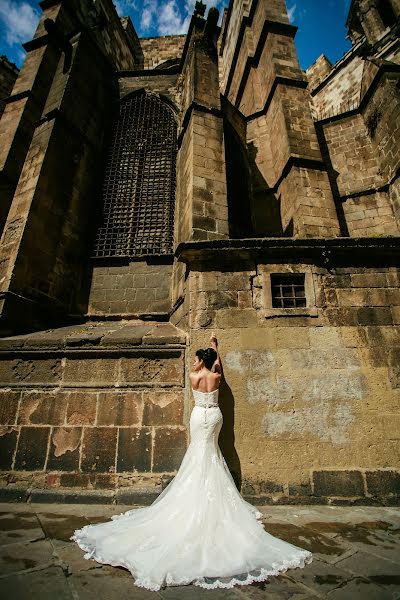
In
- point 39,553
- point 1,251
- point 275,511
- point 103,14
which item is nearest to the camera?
point 39,553

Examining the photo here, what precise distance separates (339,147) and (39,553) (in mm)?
11540

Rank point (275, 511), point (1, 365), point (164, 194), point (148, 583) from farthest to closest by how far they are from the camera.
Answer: point (164, 194), point (1, 365), point (275, 511), point (148, 583)

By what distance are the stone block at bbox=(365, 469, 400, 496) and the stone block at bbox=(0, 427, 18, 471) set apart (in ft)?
15.9

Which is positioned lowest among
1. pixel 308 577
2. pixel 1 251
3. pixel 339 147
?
pixel 308 577

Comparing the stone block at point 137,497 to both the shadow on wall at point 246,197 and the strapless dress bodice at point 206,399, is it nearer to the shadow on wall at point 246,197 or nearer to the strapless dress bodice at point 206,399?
the strapless dress bodice at point 206,399

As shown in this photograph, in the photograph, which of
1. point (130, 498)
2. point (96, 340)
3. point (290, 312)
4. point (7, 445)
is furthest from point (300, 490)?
point (7, 445)

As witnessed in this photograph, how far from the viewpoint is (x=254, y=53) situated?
952cm

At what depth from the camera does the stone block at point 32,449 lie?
385cm


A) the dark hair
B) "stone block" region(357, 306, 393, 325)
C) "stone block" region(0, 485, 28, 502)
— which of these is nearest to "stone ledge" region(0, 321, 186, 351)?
the dark hair

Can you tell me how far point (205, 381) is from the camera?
11.2 ft

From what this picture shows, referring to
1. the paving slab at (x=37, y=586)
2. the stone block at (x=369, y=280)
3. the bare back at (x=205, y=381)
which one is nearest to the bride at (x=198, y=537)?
the bare back at (x=205, y=381)

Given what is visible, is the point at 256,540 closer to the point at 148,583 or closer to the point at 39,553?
the point at 148,583

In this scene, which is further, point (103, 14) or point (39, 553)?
point (103, 14)

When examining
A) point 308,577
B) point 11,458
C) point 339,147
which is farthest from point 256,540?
point 339,147
